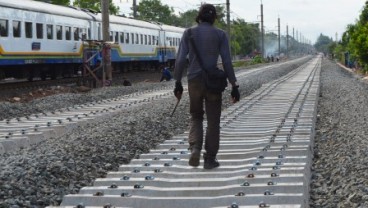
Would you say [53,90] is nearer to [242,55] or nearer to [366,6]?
[366,6]

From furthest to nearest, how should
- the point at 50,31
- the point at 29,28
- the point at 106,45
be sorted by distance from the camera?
the point at 106,45, the point at 50,31, the point at 29,28

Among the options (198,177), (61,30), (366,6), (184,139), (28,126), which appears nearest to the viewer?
(198,177)

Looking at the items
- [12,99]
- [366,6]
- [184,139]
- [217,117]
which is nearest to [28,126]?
[184,139]

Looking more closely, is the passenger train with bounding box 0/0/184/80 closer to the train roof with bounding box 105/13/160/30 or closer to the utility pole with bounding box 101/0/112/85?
the train roof with bounding box 105/13/160/30

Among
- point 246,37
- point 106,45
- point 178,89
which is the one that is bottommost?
point 178,89

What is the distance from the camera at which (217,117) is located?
22.5 ft

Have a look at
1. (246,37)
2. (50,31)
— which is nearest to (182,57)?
(50,31)

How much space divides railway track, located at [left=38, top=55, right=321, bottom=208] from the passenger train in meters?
13.1

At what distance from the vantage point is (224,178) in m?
6.23

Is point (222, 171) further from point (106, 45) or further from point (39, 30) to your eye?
point (106, 45)

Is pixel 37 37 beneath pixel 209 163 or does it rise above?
above

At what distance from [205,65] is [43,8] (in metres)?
18.2

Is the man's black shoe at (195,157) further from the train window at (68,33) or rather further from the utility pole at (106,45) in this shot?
the train window at (68,33)

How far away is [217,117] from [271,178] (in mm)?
1167
